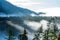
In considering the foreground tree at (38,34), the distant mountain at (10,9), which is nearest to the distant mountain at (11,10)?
the distant mountain at (10,9)

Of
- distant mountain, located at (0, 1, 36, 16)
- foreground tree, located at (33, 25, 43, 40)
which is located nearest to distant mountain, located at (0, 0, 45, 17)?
distant mountain, located at (0, 1, 36, 16)

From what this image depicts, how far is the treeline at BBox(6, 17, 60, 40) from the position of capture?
2.22 m

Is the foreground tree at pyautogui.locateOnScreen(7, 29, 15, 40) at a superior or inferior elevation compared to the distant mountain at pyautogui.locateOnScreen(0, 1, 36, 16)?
inferior

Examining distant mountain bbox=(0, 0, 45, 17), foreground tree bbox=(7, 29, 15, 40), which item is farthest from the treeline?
distant mountain bbox=(0, 0, 45, 17)

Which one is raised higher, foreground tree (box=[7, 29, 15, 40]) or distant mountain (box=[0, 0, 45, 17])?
distant mountain (box=[0, 0, 45, 17])

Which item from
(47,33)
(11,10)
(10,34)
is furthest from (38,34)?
(11,10)

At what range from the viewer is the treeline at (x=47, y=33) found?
2.22 m

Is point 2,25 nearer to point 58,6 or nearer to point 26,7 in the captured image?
point 26,7

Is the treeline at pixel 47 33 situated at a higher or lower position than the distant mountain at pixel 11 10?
lower

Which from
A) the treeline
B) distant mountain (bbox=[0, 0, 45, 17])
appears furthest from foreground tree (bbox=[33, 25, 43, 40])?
distant mountain (bbox=[0, 0, 45, 17])

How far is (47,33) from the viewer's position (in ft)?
7.39

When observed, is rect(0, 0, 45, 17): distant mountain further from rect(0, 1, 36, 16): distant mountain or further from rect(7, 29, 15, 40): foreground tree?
rect(7, 29, 15, 40): foreground tree

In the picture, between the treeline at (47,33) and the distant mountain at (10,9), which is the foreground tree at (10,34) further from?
the distant mountain at (10,9)

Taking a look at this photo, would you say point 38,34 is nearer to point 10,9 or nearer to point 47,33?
point 47,33
